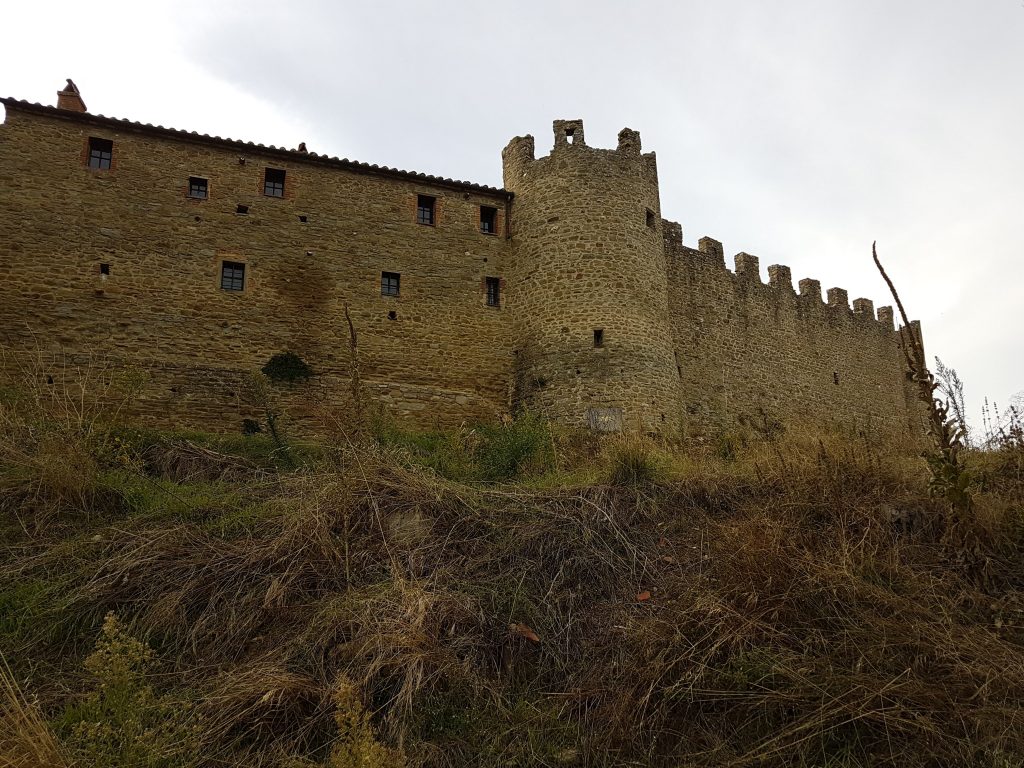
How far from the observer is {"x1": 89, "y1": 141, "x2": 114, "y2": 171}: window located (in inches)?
592

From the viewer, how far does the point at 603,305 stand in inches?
642

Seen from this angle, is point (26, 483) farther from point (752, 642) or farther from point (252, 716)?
point (752, 642)

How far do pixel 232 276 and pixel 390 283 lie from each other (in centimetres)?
366

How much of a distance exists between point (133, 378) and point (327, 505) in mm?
8487

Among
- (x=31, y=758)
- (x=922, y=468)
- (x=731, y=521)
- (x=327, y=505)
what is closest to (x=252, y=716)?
(x=31, y=758)

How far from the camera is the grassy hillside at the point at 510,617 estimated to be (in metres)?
4.34

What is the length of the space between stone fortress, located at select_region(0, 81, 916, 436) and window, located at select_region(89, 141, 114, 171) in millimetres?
41

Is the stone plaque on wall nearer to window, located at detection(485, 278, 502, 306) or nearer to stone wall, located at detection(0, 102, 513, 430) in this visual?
stone wall, located at detection(0, 102, 513, 430)

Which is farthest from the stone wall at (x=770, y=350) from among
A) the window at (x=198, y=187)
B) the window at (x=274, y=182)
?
the window at (x=198, y=187)

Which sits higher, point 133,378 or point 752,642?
point 133,378

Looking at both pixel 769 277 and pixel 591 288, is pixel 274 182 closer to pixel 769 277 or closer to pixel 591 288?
pixel 591 288

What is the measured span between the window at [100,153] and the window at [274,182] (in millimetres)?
3292

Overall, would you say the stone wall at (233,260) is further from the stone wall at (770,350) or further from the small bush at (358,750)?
the small bush at (358,750)

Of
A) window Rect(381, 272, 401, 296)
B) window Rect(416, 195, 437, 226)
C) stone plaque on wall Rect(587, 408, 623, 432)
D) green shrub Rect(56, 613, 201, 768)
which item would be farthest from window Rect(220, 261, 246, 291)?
green shrub Rect(56, 613, 201, 768)
